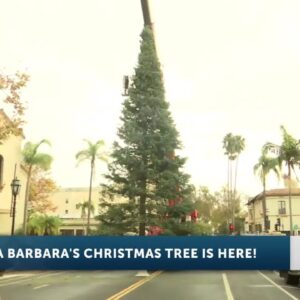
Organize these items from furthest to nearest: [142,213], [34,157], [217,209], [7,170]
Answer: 1. [217,209]
2. [34,157]
3. [7,170]
4. [142,213]

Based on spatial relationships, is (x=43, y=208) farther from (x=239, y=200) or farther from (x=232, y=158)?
(x=239, y=200)

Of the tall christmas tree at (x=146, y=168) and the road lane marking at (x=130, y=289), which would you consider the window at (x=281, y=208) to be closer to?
the tall christmas tree at (x=146, y=168)

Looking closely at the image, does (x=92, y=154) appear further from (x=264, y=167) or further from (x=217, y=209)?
(x=217, y=209)

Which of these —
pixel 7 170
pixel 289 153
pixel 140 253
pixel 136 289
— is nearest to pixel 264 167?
pixel 289 153

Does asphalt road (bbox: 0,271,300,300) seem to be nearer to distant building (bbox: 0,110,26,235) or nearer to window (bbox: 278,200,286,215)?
distant building (bbox: 0,110,26,235)

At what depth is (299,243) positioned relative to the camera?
409 inches

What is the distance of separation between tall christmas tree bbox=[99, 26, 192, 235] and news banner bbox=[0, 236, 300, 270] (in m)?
25.5

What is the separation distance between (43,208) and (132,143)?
18.5 metres

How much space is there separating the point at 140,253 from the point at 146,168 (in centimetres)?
2706

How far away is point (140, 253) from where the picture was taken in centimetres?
1054

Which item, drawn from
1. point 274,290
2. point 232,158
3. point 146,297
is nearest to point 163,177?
point 274,290

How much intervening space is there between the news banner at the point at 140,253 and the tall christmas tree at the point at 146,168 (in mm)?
25496

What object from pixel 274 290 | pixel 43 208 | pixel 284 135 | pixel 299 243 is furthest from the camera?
pixel 43 208

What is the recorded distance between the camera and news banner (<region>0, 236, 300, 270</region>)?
10523 mm
